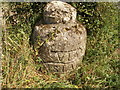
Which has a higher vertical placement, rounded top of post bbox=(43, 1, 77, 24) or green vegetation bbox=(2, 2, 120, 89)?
rounded top of post bbox=(43, 1, 77, 24)

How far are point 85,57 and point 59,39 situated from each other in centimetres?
97

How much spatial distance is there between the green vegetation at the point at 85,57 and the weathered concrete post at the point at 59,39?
0.20 meters

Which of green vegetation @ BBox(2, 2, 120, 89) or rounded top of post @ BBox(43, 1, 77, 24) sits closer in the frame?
green vegetation @ BBox(2, 2, 120, 89)

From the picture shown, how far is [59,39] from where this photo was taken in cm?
331

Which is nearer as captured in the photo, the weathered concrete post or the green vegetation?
the green vegetation

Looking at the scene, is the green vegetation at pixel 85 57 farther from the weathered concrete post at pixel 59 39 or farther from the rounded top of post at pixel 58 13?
the rounded top of post at pixel 58 13

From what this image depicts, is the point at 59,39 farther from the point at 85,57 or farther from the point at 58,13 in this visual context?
the point at 85,57

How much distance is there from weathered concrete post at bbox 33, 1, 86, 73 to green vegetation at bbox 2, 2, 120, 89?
0.20 meters

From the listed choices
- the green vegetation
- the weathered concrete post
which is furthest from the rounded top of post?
the green vegetation

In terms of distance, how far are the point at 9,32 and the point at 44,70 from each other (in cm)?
121

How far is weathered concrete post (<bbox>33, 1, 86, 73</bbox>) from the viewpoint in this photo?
334 centimetres

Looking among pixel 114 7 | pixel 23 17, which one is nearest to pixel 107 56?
pixel 114 7

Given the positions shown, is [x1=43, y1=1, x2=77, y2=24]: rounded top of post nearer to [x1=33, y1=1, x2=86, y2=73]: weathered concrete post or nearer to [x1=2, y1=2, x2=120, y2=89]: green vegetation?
[x1=33, y1=1, x2=86, y2=73]: weathered concrete post

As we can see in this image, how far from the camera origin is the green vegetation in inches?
127
